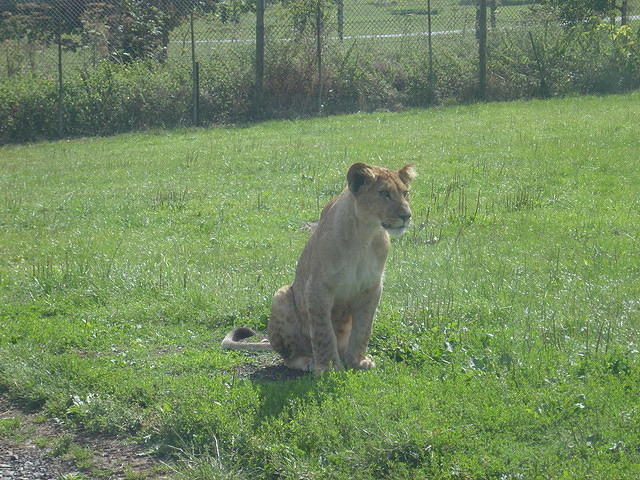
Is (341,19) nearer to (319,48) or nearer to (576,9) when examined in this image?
(319,48)

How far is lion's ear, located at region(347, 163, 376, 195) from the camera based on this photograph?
6.47 metres

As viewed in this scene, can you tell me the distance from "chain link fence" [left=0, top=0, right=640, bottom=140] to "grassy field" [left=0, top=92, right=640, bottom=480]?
4.75 m

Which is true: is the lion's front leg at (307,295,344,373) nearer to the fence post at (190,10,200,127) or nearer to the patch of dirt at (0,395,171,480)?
the patch of dirt at (0,395,171,480)

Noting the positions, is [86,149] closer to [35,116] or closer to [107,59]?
[35,116]

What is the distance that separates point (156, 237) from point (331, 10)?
12.0m

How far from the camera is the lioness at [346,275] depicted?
643cm

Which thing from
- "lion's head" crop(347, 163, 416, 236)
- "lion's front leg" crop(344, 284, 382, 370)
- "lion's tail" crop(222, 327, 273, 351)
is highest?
"lion's head" crop(347, 163, 416, 236)

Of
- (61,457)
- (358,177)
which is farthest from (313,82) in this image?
(61,457)

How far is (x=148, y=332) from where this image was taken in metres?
7.56

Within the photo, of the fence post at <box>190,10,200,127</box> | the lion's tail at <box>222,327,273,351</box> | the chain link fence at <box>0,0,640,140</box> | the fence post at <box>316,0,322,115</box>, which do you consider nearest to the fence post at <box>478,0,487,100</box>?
the chain link fence at <box>0,0,640,140</box>

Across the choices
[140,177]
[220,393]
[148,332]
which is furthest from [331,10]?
[220,393]

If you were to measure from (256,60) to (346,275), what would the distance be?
14848 mm

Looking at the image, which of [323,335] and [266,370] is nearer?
[323,335]

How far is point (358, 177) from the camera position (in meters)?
6.50
